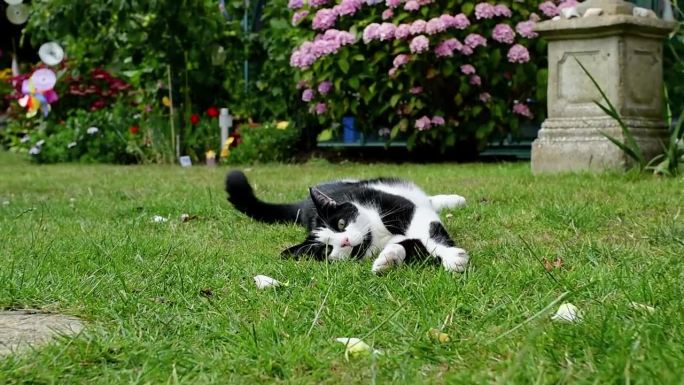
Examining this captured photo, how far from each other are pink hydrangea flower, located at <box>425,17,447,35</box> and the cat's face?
14.8 ft

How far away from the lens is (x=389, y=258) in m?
2.23

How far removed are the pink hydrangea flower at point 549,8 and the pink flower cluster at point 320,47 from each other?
1.66 m

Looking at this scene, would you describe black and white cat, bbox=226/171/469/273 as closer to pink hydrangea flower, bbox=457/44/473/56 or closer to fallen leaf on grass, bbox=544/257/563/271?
fallen leaf on grass, bbox=544/257/563/271

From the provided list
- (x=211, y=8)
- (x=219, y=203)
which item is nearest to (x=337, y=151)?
(x=211, y=8)

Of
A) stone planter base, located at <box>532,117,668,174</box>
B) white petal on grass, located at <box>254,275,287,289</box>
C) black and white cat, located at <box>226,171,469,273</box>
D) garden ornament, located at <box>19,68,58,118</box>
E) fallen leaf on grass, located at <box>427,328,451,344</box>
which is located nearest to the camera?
fallen leaf on grass, located at <box>427,328,451,344</box>

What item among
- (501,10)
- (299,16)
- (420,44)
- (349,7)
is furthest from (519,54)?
(299,16)

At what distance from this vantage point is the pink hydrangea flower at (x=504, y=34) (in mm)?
6930

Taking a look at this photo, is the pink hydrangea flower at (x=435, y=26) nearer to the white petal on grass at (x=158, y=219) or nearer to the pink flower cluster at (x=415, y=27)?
the pink flower cluster at (x=415, y=27)

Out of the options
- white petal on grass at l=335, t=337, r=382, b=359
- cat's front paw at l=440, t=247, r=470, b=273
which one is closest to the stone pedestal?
cat's front paw at l=440, t=247, r=470, b=273

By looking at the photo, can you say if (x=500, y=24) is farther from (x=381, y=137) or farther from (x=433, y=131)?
(x=381, y=137)

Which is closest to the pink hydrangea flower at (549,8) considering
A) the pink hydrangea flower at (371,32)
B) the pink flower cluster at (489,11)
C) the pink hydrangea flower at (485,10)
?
the pink flower cluster at (489,11)

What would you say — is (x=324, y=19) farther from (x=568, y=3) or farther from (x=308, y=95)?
(x=568, y=3)

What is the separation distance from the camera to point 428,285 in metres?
1.96

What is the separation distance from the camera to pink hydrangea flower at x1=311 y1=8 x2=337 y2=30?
7.35 metres
